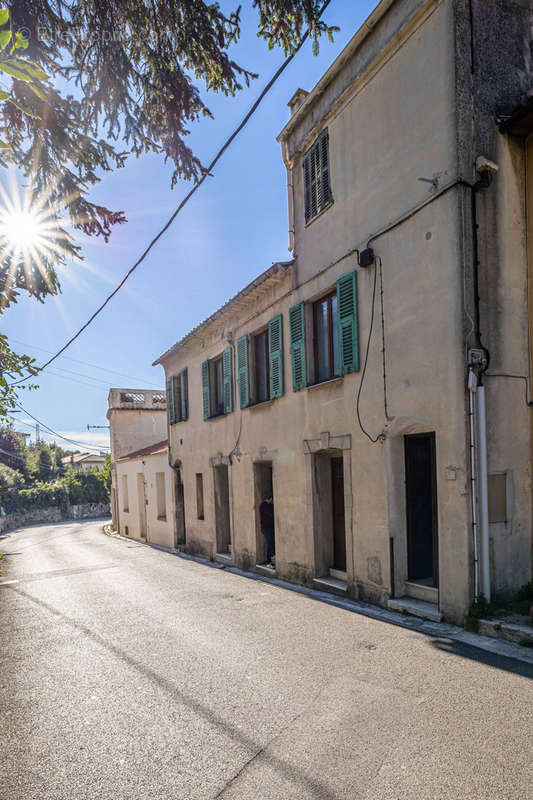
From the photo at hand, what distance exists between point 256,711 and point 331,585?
492 cm

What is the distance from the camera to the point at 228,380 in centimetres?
1342

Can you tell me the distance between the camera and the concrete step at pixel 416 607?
6531 mm

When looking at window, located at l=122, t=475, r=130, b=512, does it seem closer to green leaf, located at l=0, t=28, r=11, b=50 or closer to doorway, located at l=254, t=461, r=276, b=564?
doorway, located at l=254, t=461, r=276, b=564

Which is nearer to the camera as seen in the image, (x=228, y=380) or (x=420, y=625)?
(x=420, y=625)

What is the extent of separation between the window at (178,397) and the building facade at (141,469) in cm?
189

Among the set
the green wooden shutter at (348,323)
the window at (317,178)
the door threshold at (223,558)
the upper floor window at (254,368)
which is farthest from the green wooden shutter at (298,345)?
the door threshold at (223,558)

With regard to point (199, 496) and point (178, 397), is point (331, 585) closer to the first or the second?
point (199, 496)

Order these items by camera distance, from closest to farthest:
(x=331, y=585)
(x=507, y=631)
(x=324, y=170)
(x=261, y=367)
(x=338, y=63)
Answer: (x=507, y=631) < (x=338, y=63) < (x=331, y=585) < (x=324, y=170) < (x=261, y=367)

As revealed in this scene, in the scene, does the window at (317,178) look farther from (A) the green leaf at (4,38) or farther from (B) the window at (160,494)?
(B) the window at (160,494)

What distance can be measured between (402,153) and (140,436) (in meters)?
24.3

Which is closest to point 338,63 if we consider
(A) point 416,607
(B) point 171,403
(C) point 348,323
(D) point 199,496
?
(C) point 348,323

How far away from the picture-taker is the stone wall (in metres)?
41.4

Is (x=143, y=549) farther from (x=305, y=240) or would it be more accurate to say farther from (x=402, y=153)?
(x=402, y=153)

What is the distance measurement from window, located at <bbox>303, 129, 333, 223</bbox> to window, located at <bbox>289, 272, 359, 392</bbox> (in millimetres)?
1694
